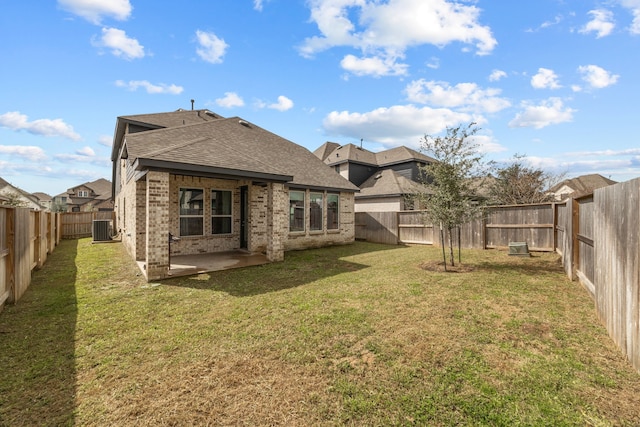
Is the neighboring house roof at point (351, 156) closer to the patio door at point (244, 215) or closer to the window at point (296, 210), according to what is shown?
the window at point (296, 210)

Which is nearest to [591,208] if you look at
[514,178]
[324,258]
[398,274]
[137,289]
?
[398,274]

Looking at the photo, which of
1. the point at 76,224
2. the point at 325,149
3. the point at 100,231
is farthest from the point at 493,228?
the point at 76,224

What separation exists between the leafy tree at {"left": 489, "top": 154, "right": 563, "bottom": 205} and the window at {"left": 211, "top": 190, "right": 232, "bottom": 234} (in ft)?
51.3

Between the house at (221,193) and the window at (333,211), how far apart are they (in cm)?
5

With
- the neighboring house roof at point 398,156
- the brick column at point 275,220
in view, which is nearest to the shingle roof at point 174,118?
the brick column at point 275,220

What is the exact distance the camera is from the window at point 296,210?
12.8m

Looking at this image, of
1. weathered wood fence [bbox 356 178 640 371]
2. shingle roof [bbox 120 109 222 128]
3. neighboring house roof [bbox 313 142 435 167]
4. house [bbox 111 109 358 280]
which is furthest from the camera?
neighboring house roof [bbox 313 142 435 167]

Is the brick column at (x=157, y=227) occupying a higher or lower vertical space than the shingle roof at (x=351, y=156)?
lower

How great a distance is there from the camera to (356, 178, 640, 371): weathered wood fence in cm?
316

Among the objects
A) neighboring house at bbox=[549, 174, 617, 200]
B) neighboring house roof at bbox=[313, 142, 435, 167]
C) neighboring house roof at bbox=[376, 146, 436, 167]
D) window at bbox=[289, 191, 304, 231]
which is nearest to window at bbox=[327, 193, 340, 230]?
window at bbox=[289, 191, 304, 231]

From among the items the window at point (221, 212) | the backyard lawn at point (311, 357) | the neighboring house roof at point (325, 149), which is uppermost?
the neighboring house roof at point (325, 149)

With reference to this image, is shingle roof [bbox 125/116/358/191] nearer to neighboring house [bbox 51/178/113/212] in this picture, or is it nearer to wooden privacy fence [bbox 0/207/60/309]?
wooden privacy fence [bbox 0/207/60/309]

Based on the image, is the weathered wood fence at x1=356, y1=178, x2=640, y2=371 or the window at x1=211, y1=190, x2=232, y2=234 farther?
the window at x1=211, y1=190, x2=232, y2=234

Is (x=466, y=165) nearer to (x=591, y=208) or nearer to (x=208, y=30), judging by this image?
(x=591, y=208)
